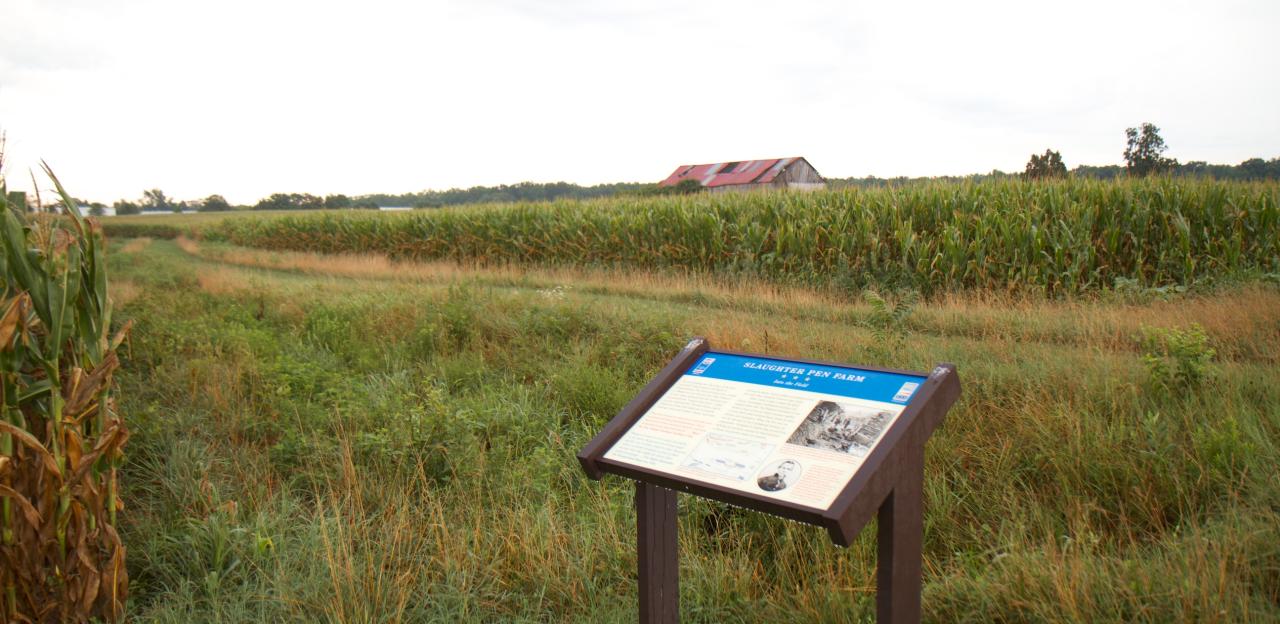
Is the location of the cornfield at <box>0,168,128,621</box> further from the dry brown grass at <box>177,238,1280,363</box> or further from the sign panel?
the dry brown grass at <box>177,238,1280,363</box>

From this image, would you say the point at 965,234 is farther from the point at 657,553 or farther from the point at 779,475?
the point at 779,475

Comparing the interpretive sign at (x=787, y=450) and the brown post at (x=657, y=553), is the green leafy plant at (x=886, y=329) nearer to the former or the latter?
the interpretive sign at (x=787, y=450)

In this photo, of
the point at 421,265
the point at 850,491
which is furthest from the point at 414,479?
the point at 421,265

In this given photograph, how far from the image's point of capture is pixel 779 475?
8.05 ft

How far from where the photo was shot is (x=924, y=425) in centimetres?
253

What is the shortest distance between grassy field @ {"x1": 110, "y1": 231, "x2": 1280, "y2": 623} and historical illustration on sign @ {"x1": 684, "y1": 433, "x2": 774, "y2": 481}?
3.50 ft

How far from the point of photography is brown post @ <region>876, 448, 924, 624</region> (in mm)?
2465

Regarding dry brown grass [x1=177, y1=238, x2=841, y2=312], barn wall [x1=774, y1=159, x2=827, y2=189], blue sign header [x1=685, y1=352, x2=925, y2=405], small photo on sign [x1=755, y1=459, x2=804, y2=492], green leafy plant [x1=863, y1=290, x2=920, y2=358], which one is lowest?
dry brown grass [x1=177, y1=238, x2=841, y2=312]

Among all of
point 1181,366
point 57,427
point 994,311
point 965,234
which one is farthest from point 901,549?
point 965,234

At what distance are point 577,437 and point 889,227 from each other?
371 inches

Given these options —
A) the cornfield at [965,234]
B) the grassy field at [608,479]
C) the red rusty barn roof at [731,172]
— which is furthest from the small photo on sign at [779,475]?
the red rusty barn roof at [731,172]

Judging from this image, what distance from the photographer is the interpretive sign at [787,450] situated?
2.38 meters

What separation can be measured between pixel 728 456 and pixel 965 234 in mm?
11372

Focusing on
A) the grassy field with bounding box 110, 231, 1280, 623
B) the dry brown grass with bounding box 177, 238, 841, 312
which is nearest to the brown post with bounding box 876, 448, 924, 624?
the grassy field with bounding box 110, 231, 1280, 623
